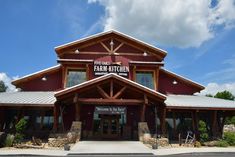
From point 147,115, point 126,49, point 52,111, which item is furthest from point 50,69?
point 147,115

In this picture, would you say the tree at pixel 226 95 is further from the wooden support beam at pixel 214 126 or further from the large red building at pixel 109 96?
the wooden support beam at pixel 214 126

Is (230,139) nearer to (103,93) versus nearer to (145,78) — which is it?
(145,78)

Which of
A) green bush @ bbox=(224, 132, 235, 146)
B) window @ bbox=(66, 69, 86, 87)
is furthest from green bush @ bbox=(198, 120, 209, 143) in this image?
window @ bbox=(66, 69, 86, 87)

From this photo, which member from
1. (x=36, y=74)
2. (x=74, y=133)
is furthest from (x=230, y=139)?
(x=36, y=74)

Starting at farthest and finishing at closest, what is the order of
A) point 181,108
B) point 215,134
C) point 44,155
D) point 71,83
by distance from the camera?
1. point 71,83
2. point 215,134
3. point 181,108
4. point 44,155

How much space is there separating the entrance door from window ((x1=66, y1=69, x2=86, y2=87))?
4.09 meters

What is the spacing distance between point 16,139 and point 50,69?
326 inches

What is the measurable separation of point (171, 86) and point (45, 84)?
1200cm

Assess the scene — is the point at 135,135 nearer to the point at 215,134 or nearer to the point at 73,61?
the point at 215,134

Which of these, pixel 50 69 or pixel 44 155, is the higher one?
pixel 50 69

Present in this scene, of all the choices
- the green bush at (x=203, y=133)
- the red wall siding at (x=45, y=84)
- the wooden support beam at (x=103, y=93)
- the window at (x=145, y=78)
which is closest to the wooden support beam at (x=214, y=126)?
the green bush at (x=203, y=133)

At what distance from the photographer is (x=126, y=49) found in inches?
1061

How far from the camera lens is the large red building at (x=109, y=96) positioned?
21469 millimetres

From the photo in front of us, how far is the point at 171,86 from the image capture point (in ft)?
90.6
